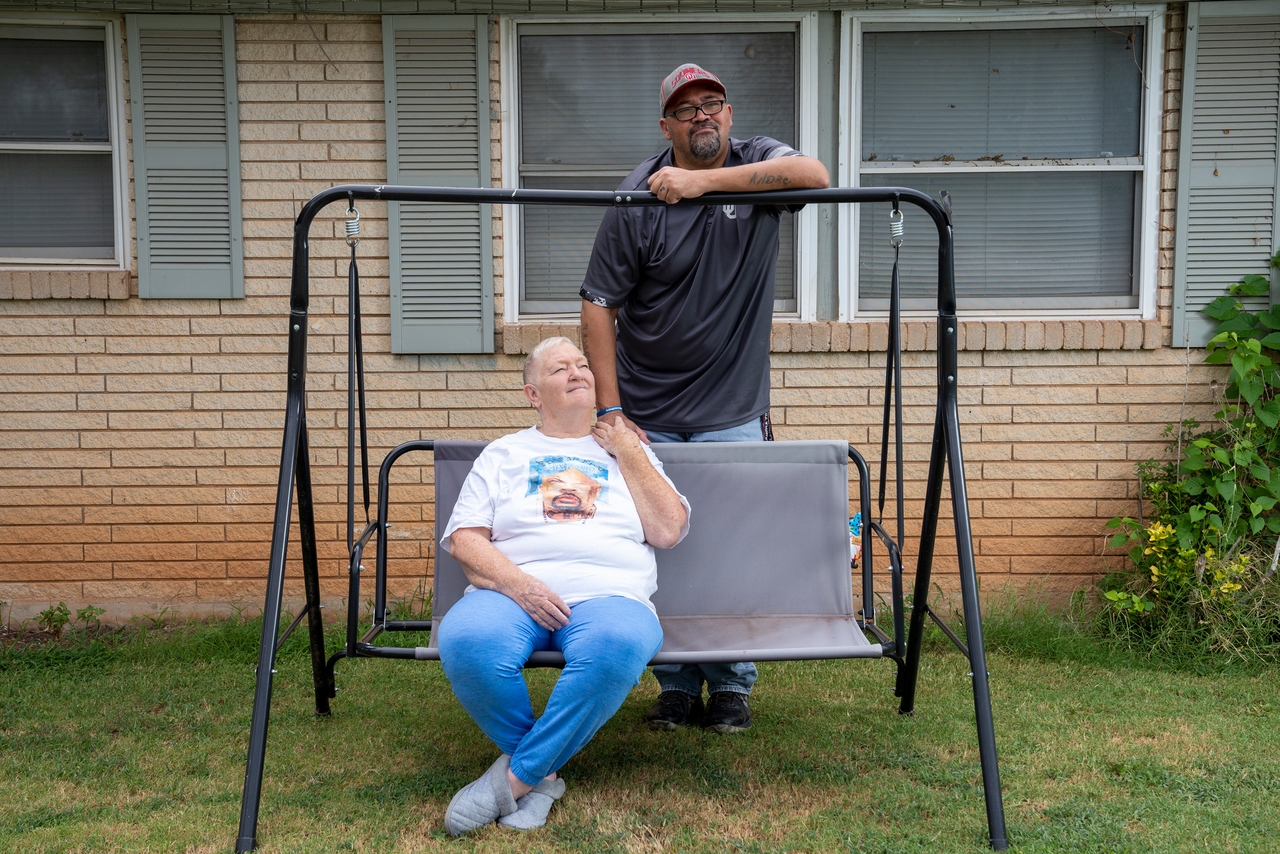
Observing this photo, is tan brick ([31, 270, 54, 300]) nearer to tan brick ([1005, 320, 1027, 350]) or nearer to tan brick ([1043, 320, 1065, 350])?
tan brick ([1005, 320, 1027, 350])

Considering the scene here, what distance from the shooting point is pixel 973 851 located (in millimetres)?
2705

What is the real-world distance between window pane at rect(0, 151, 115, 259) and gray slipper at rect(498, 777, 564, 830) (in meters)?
3.32

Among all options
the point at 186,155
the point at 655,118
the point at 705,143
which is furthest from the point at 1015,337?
Answer: the point at 186,155

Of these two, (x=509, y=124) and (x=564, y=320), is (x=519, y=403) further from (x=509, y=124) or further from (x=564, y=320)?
(x=509, y=124)

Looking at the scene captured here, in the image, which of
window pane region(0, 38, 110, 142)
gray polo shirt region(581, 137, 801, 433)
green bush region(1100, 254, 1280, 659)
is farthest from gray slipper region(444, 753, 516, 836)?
window pane region(0, 38, 110, 142)

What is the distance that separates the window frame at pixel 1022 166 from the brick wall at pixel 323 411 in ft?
0.25

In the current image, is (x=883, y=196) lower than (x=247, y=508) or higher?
higher

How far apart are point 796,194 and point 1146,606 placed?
2.54m

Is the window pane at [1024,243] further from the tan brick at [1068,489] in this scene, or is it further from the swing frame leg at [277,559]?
the swing frame leg at [277,559]

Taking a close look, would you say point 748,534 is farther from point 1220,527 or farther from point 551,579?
point 1220,527

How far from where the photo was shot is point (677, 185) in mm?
2971

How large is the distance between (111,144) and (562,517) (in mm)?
3096

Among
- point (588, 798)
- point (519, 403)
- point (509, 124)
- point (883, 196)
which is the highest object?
point (509, 124)

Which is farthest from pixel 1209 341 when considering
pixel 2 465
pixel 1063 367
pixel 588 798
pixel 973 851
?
pixel 2 465
